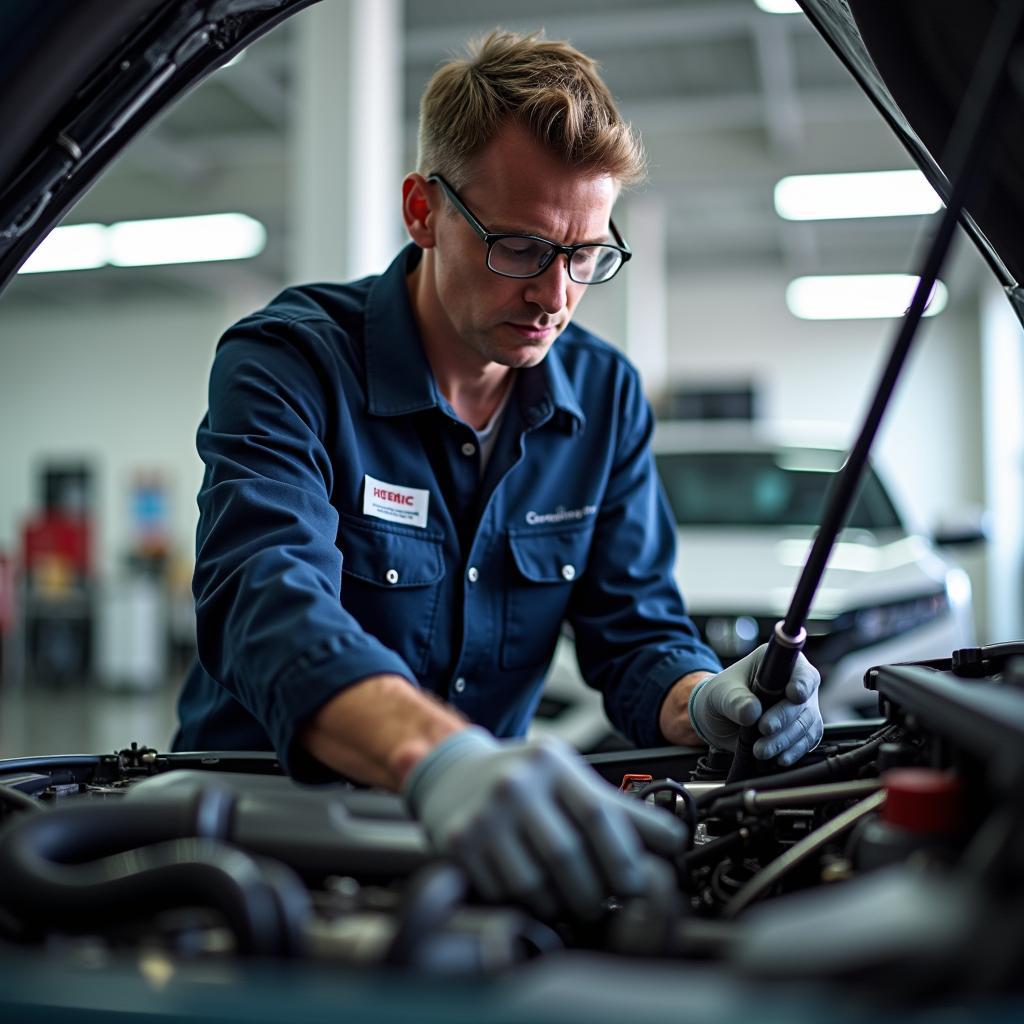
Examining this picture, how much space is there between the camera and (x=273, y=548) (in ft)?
3.40

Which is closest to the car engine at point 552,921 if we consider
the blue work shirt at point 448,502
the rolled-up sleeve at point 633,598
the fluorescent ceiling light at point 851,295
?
the blue work shirt at point 448,502

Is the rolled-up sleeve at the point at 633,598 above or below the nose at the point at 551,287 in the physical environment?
below

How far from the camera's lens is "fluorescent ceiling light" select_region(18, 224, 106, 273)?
8.13 meters

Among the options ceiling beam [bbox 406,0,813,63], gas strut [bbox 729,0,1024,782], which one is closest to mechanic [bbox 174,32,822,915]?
gas strut [bbox 729,0,1024,782]

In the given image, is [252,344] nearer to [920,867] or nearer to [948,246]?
[948,246]

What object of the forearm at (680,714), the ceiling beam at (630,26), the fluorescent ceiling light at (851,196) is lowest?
the forearm at (680,714)

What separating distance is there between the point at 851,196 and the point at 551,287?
6.97m

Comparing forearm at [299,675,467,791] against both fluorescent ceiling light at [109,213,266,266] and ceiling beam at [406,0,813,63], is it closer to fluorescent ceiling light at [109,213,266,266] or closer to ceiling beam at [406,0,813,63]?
ceiling beam at [406,0,813,63]

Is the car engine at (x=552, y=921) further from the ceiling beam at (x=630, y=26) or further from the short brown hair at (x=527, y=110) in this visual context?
the ceiling beam at (x=630, y=26)

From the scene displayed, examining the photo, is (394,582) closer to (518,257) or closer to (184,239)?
(518,257)

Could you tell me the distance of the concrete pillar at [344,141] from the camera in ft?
15.1

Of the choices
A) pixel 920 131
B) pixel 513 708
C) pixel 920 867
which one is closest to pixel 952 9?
pixel 920 131

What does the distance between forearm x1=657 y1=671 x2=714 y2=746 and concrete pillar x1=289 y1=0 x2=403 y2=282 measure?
3.35 meters

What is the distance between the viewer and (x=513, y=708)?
1655 millimetres
